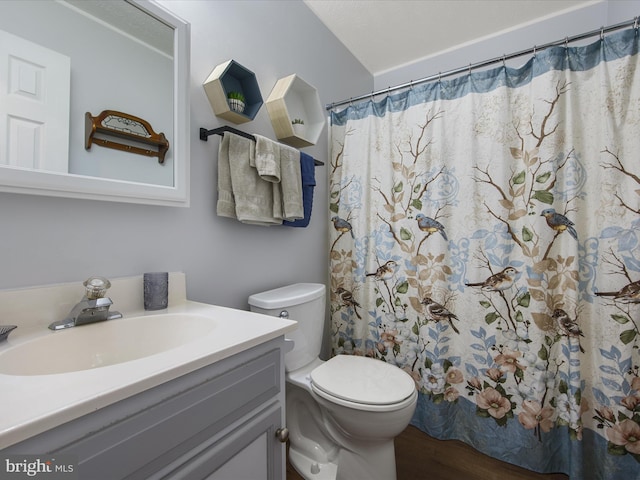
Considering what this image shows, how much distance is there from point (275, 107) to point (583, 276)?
Result: 1.56 meters

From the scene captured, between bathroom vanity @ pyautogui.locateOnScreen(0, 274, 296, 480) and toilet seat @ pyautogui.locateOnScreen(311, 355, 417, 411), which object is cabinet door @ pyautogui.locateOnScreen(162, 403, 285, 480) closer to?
bathroom vanity @ pyautogui.locateOnScreen(0, 274, 296, 480)

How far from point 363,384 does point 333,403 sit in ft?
0.49

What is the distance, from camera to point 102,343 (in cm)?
78

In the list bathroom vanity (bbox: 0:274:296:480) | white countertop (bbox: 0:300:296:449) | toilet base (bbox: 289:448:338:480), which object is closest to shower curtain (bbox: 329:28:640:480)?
toilet base (bbox: 289:448:338:480)

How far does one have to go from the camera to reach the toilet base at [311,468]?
3.93ft

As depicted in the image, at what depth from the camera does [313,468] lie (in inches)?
48.5

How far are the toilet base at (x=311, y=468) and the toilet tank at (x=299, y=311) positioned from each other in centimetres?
39

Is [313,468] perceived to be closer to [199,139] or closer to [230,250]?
[230,250]

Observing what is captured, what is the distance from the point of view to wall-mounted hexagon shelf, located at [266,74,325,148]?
1412mm

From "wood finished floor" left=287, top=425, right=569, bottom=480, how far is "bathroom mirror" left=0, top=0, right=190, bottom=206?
4.46 ft

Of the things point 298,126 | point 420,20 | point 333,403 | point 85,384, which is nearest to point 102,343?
point 85,384
